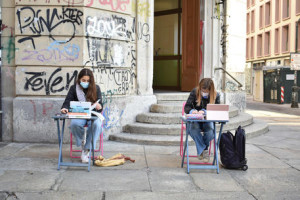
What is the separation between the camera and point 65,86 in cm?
766

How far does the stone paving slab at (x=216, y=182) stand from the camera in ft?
15.4

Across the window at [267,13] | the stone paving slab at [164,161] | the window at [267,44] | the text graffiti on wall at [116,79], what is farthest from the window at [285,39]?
the stone paving slab at [164,161]

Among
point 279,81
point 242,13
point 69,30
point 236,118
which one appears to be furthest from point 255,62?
point 69,30

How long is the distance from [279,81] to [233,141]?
17.4 metres

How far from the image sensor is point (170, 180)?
505 centimetres

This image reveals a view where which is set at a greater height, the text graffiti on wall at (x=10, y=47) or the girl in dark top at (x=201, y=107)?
the text graffiti on wall at (x=10, y=47)

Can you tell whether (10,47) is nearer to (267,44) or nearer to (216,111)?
(216,111)

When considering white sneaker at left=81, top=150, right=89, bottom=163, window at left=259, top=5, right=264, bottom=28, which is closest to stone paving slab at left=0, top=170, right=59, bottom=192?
white sneaker at left=81, top=150, right=89, bottom=163

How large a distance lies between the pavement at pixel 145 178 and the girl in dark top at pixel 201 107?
52cm

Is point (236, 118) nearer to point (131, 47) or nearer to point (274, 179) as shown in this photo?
point (131, 47)

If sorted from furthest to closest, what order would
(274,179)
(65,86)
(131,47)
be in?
(131,47), (65,86), (274,179)

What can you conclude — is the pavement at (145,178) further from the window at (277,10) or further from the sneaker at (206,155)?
the window at (277,10)

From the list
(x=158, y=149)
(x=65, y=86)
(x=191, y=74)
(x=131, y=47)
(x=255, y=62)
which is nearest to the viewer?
(x=158, y=149)

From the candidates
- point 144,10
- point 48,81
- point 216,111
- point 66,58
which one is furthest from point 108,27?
point 216,111
